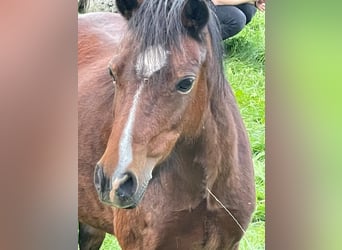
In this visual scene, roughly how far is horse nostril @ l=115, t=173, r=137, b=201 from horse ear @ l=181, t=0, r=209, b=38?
44 centimetres

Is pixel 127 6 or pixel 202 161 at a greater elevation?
pixel 127 6

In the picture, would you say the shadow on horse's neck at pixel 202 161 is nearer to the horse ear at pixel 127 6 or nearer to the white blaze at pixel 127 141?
the white blaze at pixel 127 141

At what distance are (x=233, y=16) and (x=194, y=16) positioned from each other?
179 mm

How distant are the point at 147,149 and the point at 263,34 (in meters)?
0.54

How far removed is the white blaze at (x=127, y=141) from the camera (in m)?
1.77

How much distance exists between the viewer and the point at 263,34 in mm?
1997

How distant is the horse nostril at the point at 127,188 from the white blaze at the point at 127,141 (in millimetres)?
32

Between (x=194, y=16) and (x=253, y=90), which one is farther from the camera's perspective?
(x=253, y=90)

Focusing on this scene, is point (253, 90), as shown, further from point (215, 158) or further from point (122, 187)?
point (122, 187)

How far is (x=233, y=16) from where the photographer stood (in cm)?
195

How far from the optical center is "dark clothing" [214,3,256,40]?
1919 mm

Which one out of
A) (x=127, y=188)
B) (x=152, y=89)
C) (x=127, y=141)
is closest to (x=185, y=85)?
(x=152, y=89)

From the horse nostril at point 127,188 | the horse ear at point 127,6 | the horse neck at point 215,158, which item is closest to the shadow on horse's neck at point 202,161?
the horse neck at point 215,158
